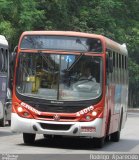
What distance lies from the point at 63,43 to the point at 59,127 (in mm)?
2171

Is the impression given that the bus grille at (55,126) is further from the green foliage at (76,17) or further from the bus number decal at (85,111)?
the green foliage at (76,17)

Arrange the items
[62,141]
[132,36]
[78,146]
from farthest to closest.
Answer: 1. [132,36]
2. [62,141]
3. [78,146]

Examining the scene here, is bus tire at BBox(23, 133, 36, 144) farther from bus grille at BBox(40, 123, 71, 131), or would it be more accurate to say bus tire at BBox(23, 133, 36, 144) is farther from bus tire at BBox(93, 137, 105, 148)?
bus tire at BBox(93, 137, 105, 148)

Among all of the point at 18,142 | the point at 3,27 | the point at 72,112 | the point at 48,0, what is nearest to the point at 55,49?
the point at 72,112

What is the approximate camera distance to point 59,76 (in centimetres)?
1798

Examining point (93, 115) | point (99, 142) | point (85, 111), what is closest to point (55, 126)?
point (85, 111)

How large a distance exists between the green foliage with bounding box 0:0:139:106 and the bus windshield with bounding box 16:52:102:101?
18.6 meters

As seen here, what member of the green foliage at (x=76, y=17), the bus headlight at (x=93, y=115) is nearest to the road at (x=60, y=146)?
the bus headlight at (x=93, y=115)

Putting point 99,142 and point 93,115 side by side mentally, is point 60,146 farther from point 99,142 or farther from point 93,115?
point 93,115

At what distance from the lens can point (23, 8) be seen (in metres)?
38.9

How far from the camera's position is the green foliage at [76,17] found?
38375mm

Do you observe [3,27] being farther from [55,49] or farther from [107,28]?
[55,49]

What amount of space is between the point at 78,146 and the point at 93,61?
2547 mm

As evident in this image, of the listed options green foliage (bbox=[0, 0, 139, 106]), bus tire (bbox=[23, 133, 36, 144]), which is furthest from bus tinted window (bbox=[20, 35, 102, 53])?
green foliage (bbox=[0, 0, 139, 106])
